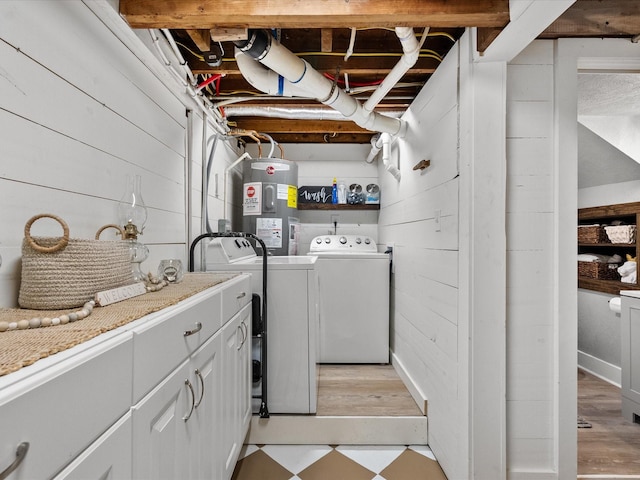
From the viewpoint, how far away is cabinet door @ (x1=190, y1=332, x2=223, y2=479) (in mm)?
981

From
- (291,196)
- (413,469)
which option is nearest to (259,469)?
(413,469)

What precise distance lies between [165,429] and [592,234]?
3.50m

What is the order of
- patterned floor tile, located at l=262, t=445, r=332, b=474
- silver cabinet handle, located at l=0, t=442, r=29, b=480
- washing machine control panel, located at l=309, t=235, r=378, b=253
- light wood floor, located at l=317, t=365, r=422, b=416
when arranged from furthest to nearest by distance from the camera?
washing machine control panel, located at l=309, t=235, r=378, b=253, light wood floor, located at l=317, t=365, r=422, b=416, patterned floor tile, located at l=262, t=445, r=332, b=474, silver cabinet handle, located at l=0, t=442, r=29, b=480

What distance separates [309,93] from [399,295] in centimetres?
159

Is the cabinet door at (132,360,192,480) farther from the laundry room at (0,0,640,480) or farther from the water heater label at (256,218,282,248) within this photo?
the water heater label at (256,218,282,248)

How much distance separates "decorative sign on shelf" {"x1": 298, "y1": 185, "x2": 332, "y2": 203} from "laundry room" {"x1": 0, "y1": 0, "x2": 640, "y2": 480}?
2.75 feet

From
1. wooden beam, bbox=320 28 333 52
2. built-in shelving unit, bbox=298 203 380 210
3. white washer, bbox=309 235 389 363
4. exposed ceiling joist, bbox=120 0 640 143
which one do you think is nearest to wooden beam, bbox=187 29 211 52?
exposed ceiling joist, bbox=120 0 640 143

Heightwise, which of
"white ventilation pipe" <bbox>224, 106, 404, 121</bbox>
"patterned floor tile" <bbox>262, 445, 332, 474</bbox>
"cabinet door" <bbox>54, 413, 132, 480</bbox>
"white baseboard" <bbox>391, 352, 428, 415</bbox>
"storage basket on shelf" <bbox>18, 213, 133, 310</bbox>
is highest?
"white ventilation pipe" <bbox>224, 106, 404, 121</bbox>

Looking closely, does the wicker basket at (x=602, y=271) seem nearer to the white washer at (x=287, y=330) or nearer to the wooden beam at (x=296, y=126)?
the wooden beam at (x=296, y=126)

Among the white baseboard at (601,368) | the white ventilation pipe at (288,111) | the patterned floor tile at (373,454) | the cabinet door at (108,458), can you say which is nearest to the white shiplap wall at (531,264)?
the patterned floor tile at (373,454)

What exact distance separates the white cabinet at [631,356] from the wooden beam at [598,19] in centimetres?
152

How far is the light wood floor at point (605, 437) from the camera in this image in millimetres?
1601

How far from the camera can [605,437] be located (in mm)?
1854

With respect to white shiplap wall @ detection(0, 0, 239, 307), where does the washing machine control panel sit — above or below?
below
